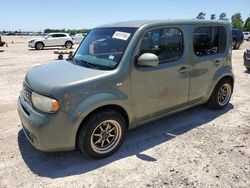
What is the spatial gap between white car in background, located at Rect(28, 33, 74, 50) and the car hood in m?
20.8

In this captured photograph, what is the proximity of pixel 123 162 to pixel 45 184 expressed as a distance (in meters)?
1.06

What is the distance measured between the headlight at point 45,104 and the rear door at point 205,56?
251cm

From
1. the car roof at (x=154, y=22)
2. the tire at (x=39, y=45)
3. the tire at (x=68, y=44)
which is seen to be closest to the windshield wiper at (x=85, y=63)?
the car roof at (x=154, y=22)

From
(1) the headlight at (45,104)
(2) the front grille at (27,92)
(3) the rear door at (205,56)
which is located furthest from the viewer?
(3) the rear door at (205,56)

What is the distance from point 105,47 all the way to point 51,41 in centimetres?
2160

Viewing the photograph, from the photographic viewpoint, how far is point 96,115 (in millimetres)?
3363

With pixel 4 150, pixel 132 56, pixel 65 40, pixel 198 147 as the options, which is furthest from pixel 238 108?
pixel 65 40

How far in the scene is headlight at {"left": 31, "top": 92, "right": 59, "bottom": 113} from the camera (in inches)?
121

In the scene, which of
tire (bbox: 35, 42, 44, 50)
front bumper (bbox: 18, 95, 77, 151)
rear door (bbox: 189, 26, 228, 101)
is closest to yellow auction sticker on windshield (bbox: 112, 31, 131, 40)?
rear door (bbox: 189, 26, 228, 101)

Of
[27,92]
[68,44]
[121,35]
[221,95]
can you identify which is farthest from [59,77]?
[68,44]

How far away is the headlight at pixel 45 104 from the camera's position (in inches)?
121

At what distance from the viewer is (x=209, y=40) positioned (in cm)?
481

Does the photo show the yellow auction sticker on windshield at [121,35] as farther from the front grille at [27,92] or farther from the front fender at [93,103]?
the front grille at [27,92]

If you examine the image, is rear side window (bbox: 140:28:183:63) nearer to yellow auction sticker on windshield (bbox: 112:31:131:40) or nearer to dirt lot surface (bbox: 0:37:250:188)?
yellow auction sticker on windshield (bbox: 112:31:131:40)
